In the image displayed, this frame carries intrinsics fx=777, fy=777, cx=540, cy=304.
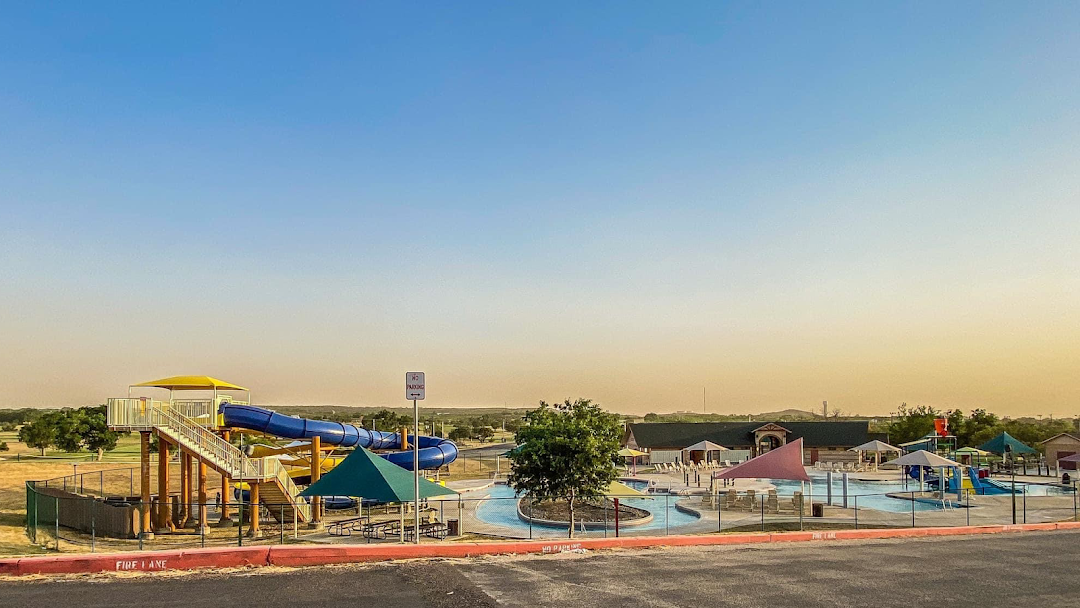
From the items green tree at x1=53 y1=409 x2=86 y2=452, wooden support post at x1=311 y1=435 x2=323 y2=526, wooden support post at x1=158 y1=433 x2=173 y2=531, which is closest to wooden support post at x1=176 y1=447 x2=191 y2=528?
wooden support post at x1=158 y1=433 x2=173 y2=531

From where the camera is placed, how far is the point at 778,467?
29.7 m

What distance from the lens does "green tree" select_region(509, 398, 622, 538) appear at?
25.4 meters

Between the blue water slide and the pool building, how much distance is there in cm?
3195

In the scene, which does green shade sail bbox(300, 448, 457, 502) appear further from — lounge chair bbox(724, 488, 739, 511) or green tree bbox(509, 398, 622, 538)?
lounge chair bbox(724, 488, 739, 511)

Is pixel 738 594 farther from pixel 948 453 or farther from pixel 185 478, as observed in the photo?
pixel 948 453

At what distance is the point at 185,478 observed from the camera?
31359mm

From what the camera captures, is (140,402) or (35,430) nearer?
(140,402)

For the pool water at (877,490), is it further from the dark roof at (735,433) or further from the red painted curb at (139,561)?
the red painted curb at (139,561)

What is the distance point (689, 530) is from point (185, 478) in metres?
20.0

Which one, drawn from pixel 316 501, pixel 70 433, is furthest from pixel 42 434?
pixel 316 501

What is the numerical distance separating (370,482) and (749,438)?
57.1 metres

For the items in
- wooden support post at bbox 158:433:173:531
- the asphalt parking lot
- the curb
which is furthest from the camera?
wooden support post at bbox 158:433:173:531

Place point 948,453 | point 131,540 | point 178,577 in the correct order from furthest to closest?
point 948,453, point 131,540, point 178,577

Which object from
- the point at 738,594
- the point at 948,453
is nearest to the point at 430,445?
the point at 738,594
